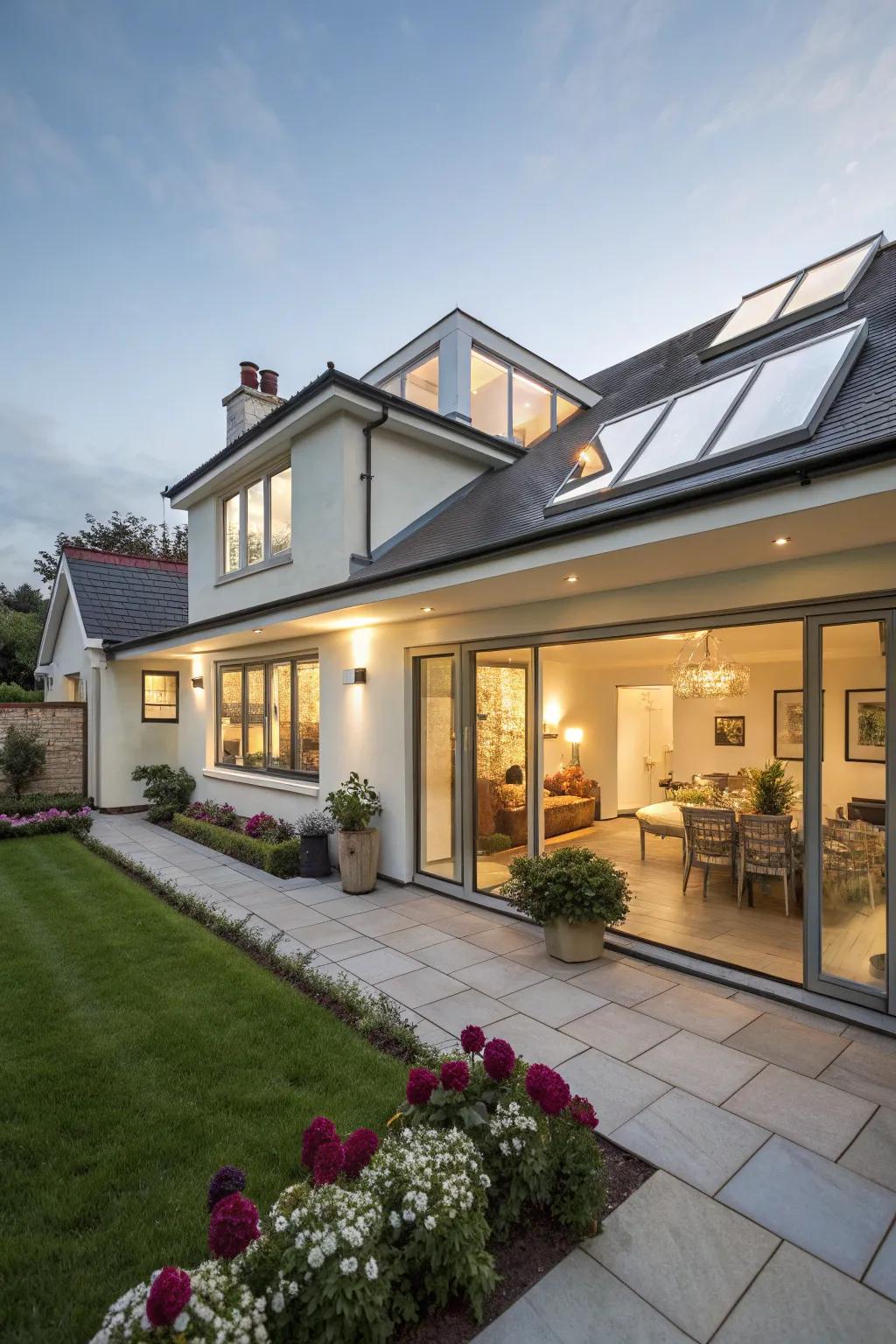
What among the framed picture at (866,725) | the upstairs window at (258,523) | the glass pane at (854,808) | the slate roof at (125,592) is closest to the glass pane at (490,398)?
the upstairs window at (258,523)

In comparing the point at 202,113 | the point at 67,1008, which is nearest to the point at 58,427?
the point at 202,113

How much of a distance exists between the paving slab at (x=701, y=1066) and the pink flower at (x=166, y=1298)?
2.68m

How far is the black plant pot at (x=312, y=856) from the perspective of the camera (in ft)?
25.7

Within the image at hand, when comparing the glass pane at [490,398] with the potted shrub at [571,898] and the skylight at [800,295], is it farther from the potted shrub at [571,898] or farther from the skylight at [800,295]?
the potted shrub at [571,898]

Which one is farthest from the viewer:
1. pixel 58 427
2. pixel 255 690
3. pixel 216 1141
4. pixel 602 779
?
pixel 58 427

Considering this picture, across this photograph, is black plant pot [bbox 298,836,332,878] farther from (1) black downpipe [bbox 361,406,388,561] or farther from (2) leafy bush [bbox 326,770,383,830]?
(1) black downpipe [bbox 361,406,388,561]

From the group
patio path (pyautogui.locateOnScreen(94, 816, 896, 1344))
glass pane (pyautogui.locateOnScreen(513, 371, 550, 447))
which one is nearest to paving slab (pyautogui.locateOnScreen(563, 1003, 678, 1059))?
patio path (pyautogui.locateOnScreen(94, 816, 896, 1344))

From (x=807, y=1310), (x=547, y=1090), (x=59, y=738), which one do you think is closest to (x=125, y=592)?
(x=59, y=738)

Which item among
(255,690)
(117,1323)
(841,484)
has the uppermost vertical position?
(841,484)

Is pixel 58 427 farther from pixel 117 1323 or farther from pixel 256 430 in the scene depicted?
pixel 117 1323

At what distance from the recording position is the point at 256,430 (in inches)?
336

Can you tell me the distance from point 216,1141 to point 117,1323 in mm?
1383

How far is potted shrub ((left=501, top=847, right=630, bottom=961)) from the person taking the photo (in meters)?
4.95

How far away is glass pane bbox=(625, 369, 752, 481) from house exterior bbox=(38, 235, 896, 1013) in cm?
4
